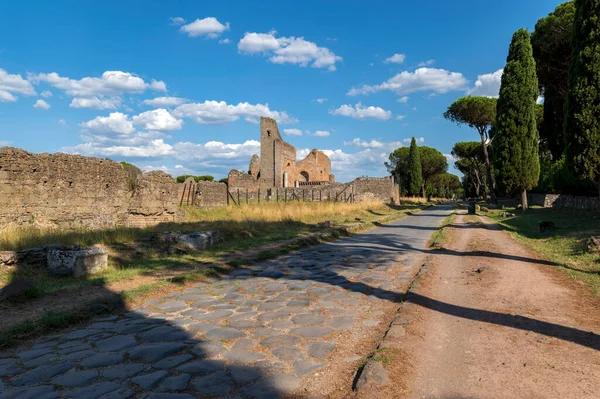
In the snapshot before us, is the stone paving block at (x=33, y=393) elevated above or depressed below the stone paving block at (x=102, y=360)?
above

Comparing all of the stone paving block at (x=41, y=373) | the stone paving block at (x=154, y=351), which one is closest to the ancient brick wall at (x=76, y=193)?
the stone paving block at (x=41, y=373)

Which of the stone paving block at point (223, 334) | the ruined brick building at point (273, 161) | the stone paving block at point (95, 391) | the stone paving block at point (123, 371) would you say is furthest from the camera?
the ruined brick building at point (273, 161)

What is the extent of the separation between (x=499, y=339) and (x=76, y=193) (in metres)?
14.5

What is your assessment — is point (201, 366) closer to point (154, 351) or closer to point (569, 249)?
point (154, 351)

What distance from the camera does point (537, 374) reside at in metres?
2.94

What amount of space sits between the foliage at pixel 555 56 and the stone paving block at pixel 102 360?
25937 mm

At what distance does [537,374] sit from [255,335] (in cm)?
Answer: 257

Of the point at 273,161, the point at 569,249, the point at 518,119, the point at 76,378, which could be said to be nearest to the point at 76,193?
the point at 76,378

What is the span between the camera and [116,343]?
384 centimetres

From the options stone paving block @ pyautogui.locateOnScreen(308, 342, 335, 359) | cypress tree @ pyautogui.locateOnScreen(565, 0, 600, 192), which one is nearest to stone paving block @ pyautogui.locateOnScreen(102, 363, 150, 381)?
stone paving block @ pyautogui.locateOnScreen(308, 342, 335, 359)

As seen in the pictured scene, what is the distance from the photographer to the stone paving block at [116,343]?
3.70 m

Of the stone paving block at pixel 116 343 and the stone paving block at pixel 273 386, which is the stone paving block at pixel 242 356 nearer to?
the stone paving block at pixel 273 386

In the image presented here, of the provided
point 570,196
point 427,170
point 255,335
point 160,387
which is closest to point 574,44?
point 570,196

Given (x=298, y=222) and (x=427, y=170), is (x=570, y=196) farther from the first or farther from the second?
(x=427, y=170)
